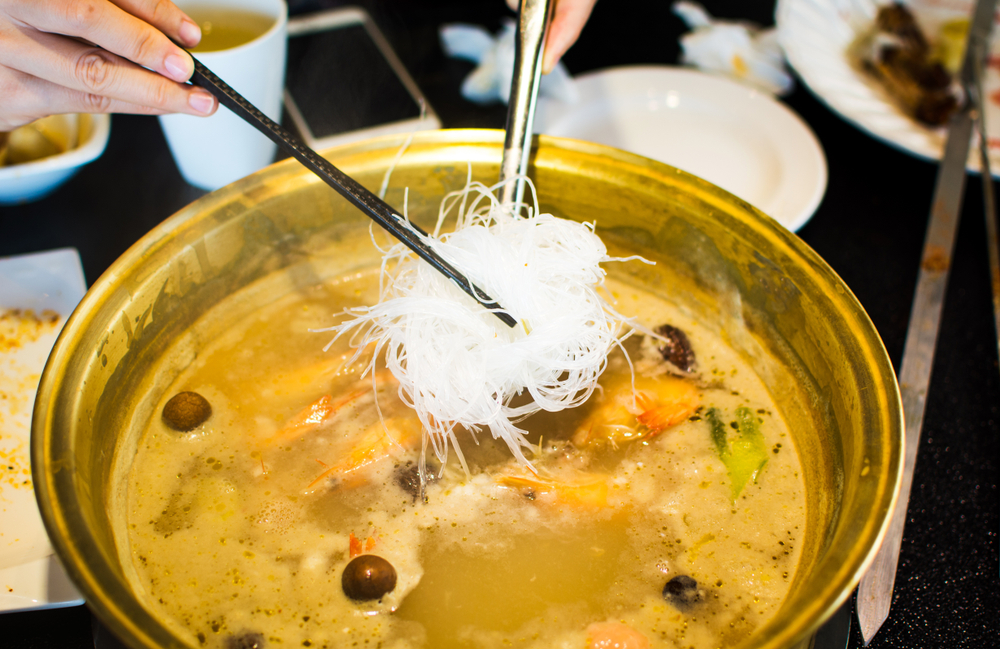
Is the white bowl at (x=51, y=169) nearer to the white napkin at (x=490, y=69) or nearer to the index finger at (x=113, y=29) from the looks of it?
the index finger at (x=113, y=29)

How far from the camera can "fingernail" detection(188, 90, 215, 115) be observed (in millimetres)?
1426

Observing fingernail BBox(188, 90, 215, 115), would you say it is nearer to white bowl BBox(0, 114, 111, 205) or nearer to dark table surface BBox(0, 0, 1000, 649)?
white bowl BBox(0, 114, 111, 205)

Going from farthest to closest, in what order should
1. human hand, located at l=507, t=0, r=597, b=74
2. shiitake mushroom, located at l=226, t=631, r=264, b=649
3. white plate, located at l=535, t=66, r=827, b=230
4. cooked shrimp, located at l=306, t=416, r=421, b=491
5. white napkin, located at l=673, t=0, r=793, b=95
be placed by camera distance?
1. white napkin, located at l=673, t=0, r=793, b=95
2. white plate, located at l=535, t=66, r=827, b=230
3. human hand, located at l=507, t=0, r=597, b=74
4. cooked shrimp, located at l=306, t=416, r=421, b=491
5. shiitake mushroom, located at l=226, t=631, r=264, b=649

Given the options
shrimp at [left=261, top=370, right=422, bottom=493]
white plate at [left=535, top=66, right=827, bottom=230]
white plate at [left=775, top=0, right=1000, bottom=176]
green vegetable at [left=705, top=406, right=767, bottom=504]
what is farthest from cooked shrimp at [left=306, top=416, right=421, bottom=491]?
white plate at [left=775, top=0, right=1000, bottom=176]

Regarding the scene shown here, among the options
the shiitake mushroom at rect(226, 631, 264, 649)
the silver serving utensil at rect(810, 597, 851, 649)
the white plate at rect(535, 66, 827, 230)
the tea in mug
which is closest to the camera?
the shiitake mushroom at rect(226, 631, 264, 649)

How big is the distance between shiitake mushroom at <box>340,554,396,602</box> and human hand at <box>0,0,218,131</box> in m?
0.93

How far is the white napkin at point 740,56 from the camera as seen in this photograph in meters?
2.69

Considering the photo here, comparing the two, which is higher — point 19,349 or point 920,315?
point 19,349

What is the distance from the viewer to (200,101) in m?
1.43

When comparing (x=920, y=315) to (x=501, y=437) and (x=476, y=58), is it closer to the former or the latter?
(x=501, y=437)

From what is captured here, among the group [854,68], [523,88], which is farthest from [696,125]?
[523,88]

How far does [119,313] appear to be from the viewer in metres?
1.37

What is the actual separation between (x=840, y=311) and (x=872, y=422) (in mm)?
239

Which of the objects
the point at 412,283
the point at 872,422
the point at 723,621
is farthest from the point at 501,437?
the point at 872,422
